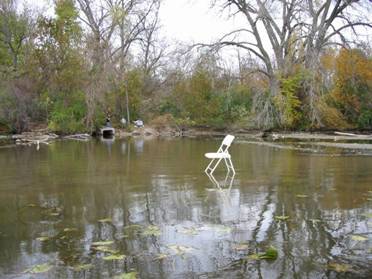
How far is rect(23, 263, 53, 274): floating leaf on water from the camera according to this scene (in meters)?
4.33

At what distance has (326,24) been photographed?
29984 mm

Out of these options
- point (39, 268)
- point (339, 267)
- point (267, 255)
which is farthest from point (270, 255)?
point (39, 268)

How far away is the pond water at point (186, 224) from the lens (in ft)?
14.4

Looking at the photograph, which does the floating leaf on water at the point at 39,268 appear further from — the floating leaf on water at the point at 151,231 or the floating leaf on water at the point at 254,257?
the floating leaf on water at the point at 254,257

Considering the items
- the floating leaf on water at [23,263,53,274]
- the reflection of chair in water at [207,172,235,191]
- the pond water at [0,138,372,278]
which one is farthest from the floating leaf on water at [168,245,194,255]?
the reflection of chair in water at [207,172,235,191]

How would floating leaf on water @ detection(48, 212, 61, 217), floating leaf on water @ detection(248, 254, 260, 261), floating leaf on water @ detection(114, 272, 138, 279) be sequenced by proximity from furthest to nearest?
floating leaf on water @ detection(48, 212, 61, 217) → floating leaf on water @ detection(248, 254, 260, 261) → floating leaf on water @ detection(114, 272, 138, 279)

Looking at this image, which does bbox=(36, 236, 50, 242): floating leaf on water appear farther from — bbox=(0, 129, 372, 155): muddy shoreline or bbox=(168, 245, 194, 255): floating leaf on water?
bbox=(0, 129, 372, 155): muddy shoreline

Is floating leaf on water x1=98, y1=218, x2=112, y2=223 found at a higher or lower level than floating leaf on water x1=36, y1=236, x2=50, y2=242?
higher

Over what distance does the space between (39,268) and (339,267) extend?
2623mm

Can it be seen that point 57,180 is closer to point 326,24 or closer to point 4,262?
point 4,262

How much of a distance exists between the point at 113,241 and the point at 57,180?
5300 mm

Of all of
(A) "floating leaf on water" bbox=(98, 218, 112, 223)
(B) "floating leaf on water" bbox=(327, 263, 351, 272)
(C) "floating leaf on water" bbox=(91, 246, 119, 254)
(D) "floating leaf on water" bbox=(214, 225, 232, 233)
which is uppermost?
(A) "floating leaf on water" bbox=(98, 218, 112, 223)

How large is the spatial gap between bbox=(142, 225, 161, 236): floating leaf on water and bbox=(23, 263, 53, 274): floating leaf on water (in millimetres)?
1326

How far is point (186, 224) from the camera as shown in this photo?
19.8ft
